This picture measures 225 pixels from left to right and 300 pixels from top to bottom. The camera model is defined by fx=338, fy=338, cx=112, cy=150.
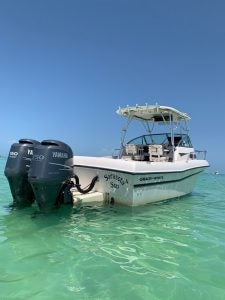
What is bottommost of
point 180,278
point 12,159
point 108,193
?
point 180,278

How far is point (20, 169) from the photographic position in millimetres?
6770

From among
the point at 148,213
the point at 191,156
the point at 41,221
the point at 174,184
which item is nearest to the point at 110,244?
the point at 41,221

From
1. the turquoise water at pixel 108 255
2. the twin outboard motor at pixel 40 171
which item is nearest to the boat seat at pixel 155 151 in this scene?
the turquoise water at pixel 108 255

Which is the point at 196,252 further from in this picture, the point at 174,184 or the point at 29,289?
the point at 174,184

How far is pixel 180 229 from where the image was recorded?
20.5 ft

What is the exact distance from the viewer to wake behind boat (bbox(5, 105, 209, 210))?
640cm

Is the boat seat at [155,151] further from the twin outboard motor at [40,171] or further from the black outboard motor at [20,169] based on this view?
the black outboard motor at [20,169]

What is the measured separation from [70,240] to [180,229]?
2.25 metres

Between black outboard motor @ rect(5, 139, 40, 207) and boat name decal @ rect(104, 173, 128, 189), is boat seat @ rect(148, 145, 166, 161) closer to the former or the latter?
boat name decal @ rect(104, 173, 128, 189)

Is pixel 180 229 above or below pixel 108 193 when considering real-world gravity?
below

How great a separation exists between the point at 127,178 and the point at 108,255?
3.14 meters

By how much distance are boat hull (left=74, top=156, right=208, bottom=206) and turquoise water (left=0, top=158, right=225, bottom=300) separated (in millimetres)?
575

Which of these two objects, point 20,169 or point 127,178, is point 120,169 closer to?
point 127,178

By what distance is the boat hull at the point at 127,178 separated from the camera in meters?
7.48
